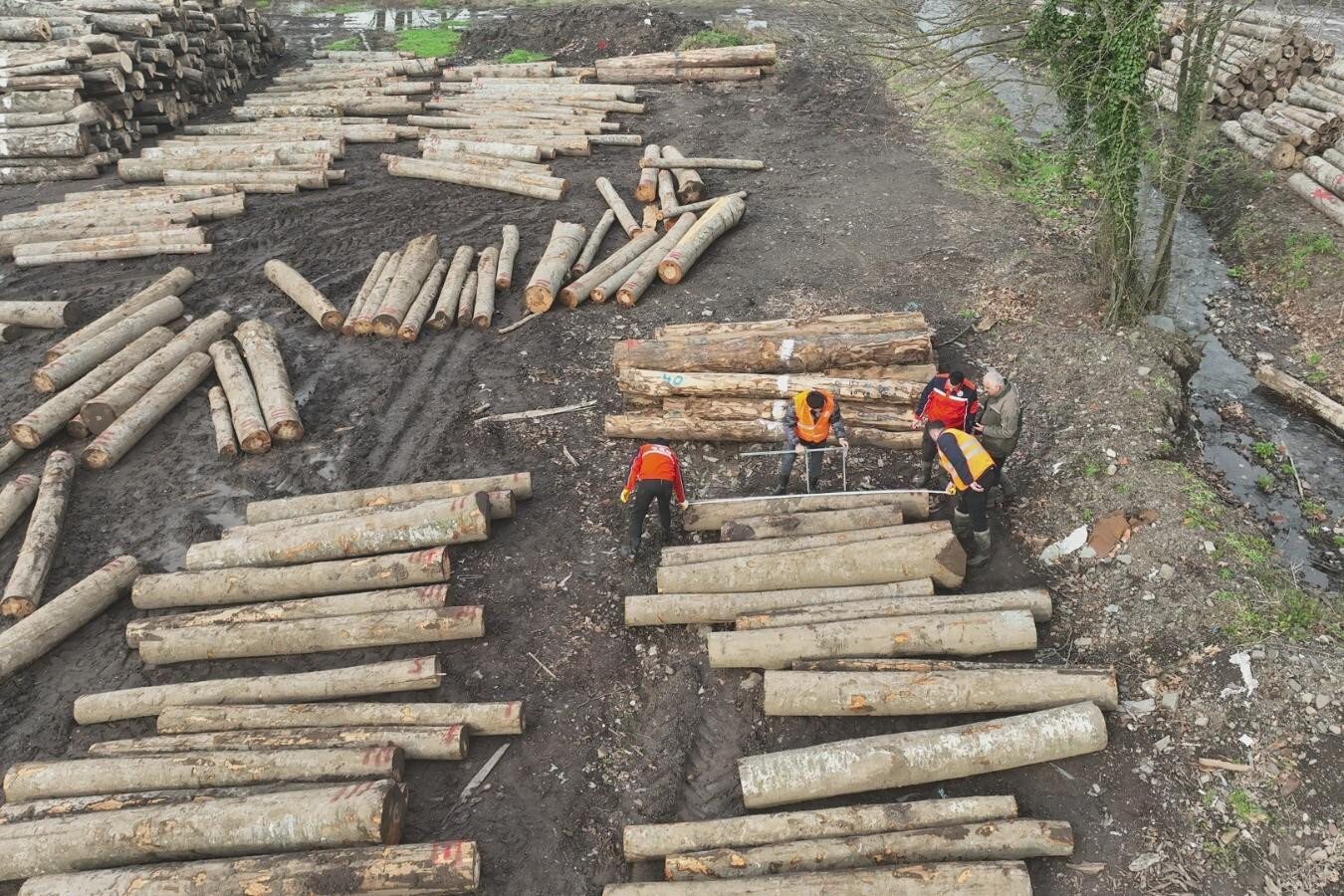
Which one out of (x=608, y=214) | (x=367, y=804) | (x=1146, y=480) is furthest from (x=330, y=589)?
(x=608, y=214)

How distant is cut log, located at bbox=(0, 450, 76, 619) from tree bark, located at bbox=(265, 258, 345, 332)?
430 centimetres

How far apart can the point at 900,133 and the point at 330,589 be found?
18099mm

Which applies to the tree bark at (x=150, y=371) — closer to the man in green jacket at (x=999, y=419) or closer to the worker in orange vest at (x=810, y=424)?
the worker in orange vest at (x=810, y=424)

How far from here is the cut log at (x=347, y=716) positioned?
7.23 metres

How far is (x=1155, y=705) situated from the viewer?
289 inches

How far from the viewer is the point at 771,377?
1112 centimetres

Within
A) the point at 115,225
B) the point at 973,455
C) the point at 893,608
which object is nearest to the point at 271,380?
the point at 115,225

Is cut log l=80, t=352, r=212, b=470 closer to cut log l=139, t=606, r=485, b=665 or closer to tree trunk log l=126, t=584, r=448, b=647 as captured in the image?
tree trunk log l=126, t=584, r=448, b=647

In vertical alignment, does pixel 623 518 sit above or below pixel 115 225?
below

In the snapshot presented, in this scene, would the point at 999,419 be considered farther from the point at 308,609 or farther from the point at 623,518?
the point at 308,609

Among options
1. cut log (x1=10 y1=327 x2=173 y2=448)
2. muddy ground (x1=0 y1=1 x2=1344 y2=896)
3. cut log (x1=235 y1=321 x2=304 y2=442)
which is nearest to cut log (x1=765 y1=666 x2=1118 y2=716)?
muddy ground (x1=0 y1=1 x2=1344 y2=896)

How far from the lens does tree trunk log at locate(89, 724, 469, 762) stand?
696cm

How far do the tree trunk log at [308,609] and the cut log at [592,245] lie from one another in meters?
8.04

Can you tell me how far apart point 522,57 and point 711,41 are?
6.62m
